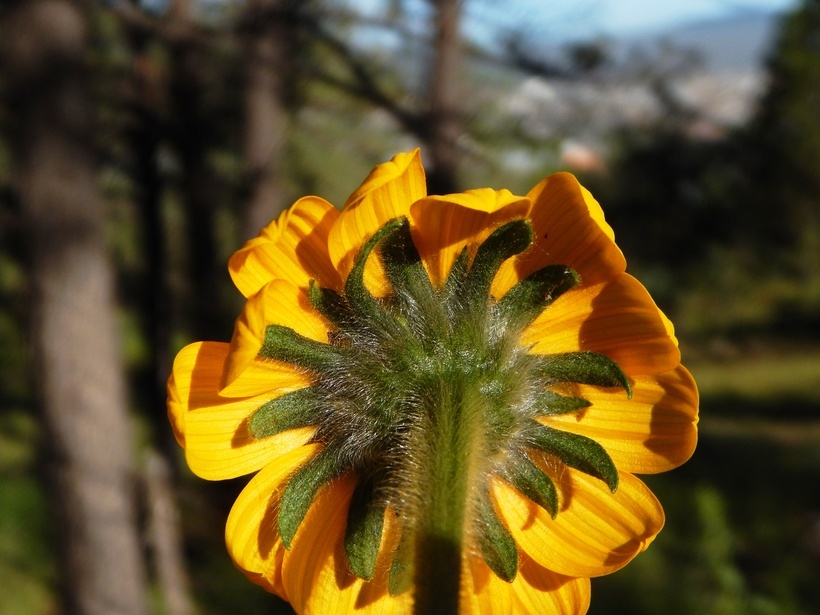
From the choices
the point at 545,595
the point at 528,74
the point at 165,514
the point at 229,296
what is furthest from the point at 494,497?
the point at 229,296

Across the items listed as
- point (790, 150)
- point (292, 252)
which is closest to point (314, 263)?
point (292, 252)

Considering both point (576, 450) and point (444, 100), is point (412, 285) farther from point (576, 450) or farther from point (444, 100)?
point (444, 100)

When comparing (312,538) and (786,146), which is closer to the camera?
(312,538)

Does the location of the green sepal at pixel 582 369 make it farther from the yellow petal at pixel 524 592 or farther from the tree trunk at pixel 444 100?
the tree trunk at pixel 444 100

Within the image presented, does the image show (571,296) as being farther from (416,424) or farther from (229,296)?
(229,296)

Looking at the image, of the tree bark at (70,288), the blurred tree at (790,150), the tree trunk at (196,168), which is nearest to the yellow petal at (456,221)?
the tree bark at (70,288)

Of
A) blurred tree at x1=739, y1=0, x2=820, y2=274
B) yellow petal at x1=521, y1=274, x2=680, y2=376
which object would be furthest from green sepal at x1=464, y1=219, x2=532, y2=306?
blurred tree at x1=739, y1=0, x2=820, y2=274
